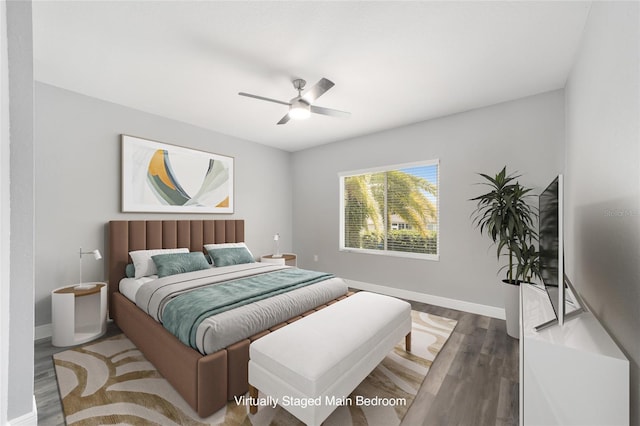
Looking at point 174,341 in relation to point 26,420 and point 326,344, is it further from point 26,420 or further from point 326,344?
point 326,344

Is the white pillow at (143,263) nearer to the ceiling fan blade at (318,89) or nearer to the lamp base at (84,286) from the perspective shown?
the lamp base at (84,286)

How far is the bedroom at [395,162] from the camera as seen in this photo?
4.33 ft

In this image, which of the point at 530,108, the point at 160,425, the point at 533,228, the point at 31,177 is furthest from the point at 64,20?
the point at 533,228

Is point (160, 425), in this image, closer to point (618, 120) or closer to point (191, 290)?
point (191, 290)

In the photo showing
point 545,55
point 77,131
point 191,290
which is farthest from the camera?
point 77,131

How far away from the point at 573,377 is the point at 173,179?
4222 mm

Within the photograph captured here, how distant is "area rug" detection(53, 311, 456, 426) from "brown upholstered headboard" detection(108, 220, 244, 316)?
94 centimetres

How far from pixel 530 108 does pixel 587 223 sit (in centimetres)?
181

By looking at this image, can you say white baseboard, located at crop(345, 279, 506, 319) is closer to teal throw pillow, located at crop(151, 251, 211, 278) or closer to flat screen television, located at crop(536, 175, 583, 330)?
flat screen television, located at crop(536, 175, 583, 330)

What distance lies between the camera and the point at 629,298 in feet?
3.70

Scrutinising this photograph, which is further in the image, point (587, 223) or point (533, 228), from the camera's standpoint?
point (533, 228)

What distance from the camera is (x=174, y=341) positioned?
6.14ft

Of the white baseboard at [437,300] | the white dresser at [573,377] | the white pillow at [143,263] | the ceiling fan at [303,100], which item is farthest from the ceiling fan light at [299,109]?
the white baseboard at [437,300]

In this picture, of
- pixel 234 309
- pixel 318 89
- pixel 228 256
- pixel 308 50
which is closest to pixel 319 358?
pixel 234 309
